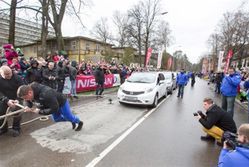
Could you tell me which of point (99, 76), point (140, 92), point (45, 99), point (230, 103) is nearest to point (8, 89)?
point (45, 99)

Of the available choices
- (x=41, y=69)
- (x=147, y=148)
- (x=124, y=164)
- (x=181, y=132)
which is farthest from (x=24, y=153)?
(x=41, y=69)

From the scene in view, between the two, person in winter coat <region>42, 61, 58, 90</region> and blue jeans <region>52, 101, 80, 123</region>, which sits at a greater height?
person in winter coat <region>42, 61, 58, 90</region>

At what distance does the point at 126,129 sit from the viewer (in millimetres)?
6316

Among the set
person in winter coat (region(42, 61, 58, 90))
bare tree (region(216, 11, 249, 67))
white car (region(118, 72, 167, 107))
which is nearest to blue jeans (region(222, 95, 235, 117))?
white car (region(118, 72, 167, 107))

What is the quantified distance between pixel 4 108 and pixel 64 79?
17.7 feet

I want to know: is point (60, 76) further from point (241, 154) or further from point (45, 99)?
point (241, 154)

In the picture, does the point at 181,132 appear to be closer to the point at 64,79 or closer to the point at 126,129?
the point at 126,129

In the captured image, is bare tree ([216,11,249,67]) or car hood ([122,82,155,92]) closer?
car hood ([122,82,155,92])

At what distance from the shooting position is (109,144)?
5.05m

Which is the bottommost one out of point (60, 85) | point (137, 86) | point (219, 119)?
point (219, 119)

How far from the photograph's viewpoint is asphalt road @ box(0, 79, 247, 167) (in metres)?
4.17

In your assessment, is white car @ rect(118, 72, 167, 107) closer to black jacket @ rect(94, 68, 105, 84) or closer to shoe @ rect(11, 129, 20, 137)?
black jacket @ rect(94, 68, 105, 84)

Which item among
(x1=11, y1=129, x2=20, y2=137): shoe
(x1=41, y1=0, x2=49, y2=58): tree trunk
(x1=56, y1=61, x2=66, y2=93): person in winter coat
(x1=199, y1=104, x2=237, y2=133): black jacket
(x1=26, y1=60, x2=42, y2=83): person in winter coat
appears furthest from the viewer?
(x1=41, y1=0, x2=49, y2=58): tree trunk

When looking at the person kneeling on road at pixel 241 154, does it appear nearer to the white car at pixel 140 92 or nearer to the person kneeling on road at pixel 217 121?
the person kneeling on road at pixel 217 121
